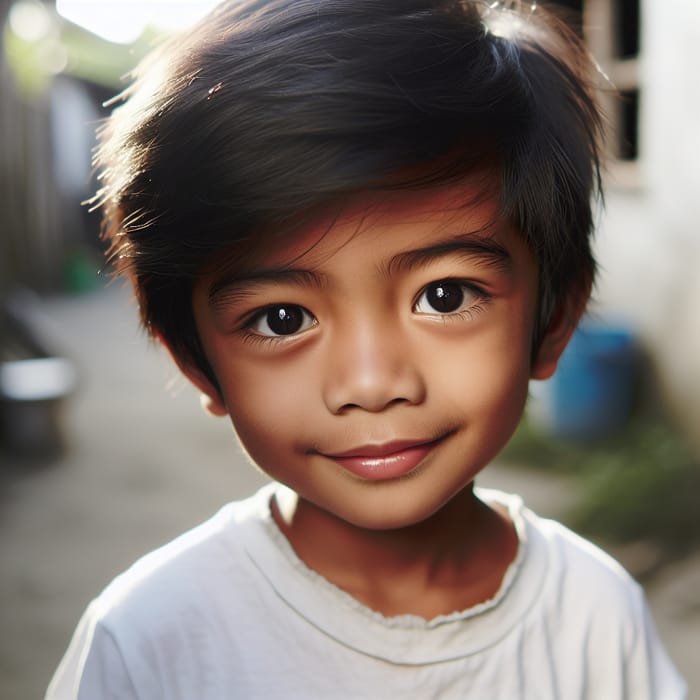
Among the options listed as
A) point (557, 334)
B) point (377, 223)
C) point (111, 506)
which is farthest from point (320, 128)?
point (111, 506)

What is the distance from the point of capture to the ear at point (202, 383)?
1.18m

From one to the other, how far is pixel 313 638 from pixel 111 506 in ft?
11.7

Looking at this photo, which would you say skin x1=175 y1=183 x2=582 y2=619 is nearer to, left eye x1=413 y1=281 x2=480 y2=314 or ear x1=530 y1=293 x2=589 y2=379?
left eye x1=413 y1=281 x2=480 y2=314

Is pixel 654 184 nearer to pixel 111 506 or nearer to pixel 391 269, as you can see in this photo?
pixel 111 506

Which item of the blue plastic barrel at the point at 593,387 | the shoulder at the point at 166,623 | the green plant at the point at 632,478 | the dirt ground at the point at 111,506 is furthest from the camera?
the blue plastic barrel at the point at 593,387

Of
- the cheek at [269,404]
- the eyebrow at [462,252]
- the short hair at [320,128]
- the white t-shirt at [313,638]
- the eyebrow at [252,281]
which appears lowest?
the white t-shirt at [313,638]

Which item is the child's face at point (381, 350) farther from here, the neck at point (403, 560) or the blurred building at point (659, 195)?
the blurred building at point (659, 195)

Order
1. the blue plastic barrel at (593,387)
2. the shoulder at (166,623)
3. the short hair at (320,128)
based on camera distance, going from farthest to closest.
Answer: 1. the blue plastic barrel at (593,387)
2. the shoulder at (166,623)
3. the short hair at (320,128)

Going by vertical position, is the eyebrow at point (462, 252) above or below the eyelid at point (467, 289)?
above

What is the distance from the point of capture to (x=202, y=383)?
3.89 ft

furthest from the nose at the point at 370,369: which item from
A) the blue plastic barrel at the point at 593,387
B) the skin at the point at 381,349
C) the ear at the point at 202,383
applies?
the blue plastic barrel at the point at 593,387

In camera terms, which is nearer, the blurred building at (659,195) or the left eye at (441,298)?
the left eye at (441,298)

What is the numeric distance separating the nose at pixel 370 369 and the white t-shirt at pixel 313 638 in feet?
1.04

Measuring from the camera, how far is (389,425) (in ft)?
3.16
